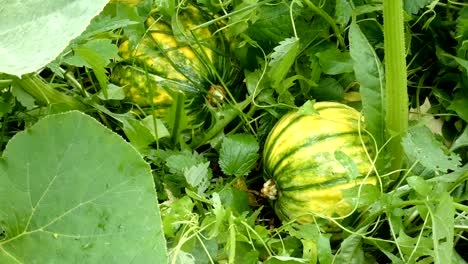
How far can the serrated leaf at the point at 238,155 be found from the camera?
55.1 inches

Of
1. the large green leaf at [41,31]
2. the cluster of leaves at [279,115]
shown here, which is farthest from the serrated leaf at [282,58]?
the large green leaf at [41,31]

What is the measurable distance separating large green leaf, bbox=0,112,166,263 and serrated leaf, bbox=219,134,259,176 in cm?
36

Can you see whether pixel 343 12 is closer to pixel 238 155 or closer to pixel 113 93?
pixel 238 155

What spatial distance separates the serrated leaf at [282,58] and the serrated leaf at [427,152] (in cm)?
26

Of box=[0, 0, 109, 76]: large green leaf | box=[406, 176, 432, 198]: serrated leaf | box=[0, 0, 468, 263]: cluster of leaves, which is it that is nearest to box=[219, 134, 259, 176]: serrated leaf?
box=[0, 0, 468, 263]: cluster of leaves

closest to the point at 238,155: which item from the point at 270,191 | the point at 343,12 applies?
the point at 270,191

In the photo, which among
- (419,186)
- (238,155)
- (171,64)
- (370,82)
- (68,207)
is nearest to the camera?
(68,207)

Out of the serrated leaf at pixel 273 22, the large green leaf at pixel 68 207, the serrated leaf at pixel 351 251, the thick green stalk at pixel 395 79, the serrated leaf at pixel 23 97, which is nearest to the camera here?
the large green leaf at pixel 68 207

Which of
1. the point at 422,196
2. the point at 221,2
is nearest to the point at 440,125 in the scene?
the point at 422,196

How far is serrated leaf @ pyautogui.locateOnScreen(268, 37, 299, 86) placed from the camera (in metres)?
1.37

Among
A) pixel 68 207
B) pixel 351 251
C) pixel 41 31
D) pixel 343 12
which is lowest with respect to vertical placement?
pixel 351 251

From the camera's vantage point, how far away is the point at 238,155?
141 centimetres

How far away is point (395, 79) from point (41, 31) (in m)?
0.58

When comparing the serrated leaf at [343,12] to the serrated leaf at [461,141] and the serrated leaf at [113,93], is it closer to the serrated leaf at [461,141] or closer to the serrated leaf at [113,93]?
the serrated leaf at [461,141]
